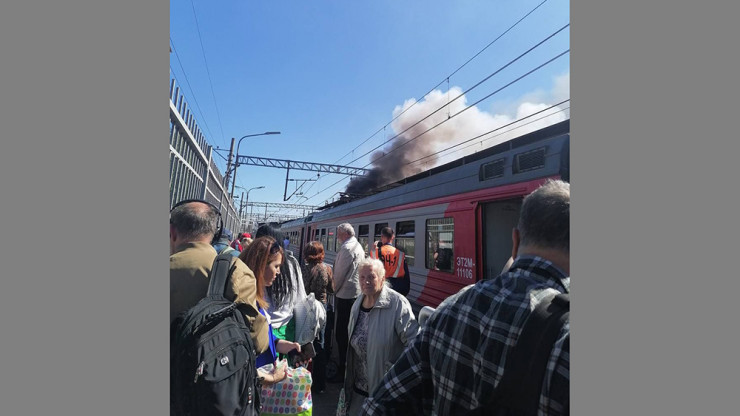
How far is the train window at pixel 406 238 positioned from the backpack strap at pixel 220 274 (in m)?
5.02

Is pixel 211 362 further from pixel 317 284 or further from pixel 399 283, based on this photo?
pixel 399 283

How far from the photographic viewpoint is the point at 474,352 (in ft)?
3.37

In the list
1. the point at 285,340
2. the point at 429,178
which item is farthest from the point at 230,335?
the point at 429,178

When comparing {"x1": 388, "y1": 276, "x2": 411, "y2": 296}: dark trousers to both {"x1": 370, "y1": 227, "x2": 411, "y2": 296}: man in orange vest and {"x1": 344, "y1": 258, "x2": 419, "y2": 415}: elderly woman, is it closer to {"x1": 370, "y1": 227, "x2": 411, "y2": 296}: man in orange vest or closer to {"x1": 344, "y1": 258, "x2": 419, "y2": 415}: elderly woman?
{"x1": 370, "y1": 227, "x2": 411, "y2": 296}: man in orange vest

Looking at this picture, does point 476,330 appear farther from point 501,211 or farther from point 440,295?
point 440,295

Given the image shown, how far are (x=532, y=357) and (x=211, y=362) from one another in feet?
3.15

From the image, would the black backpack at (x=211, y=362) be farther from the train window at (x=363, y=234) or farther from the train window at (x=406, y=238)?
the train window at (x=363, y=234)

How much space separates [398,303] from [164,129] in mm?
2177

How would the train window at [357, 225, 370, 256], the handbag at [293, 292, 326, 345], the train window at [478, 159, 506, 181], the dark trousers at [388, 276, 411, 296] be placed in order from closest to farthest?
the handbag at [293, 292, 326, 345]
the train window at [478, 159, 506, 181]
the dark trousers at [388, 276, 411, 296]
the train window at [357, 225, 370, 256]

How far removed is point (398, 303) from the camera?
2.68 m

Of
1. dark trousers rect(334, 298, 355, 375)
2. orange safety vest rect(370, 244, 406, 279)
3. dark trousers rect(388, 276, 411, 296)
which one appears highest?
Result: orange safety vest rect(370, 244, 406, 279)

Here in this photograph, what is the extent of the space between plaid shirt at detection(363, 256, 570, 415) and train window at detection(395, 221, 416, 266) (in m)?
5.13

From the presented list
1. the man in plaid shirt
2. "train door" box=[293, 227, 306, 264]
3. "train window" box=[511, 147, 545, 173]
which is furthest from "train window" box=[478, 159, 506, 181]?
"train door" box=[293, 227, 306, 264]

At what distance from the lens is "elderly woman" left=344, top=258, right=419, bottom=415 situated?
2.54m
